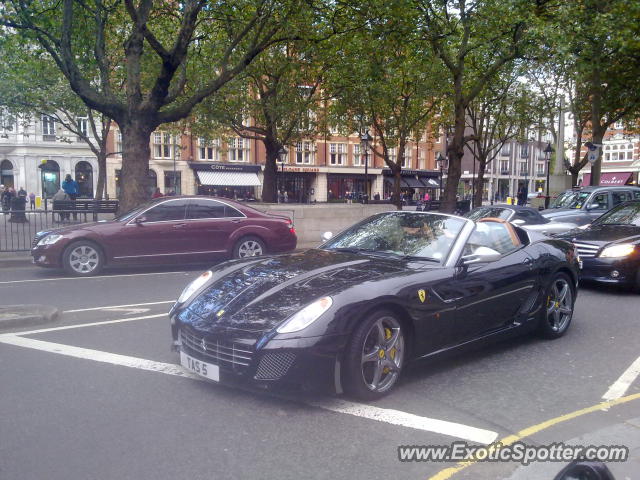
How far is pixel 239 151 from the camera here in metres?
51.0

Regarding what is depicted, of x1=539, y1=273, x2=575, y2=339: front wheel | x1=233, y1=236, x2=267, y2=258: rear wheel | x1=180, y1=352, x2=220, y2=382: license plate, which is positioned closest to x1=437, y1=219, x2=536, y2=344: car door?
x1=539, y1=273, x2=575, y2=339: front wheel

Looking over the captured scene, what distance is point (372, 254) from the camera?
5113 millimetres

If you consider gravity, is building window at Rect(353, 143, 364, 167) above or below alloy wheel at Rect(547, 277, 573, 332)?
above

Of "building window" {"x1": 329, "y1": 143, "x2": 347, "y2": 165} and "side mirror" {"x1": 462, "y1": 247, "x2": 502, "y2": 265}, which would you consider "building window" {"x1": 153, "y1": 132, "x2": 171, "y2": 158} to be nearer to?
"building window" {"x1": 329, "y1": 143, "x2": 347, "y2": 165}

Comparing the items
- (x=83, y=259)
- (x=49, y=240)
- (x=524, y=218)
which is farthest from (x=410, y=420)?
(x=524, y=218)

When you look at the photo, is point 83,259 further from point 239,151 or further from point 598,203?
point 239,151

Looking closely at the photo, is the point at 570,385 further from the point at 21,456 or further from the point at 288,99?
the point at 288,99

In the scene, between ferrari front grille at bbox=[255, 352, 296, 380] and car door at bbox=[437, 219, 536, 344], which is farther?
car door at bbox=[437, 219, 536, 344]

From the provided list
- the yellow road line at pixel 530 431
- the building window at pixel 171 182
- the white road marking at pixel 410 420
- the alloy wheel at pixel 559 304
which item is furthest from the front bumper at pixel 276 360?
the building window at pixel 171 182

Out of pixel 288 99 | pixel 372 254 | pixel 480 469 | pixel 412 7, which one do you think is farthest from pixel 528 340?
pixel 288 99

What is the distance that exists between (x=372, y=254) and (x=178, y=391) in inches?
82.5

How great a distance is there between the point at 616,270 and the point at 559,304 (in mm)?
2879

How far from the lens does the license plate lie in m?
3.88

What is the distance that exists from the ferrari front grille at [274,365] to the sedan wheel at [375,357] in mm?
467
